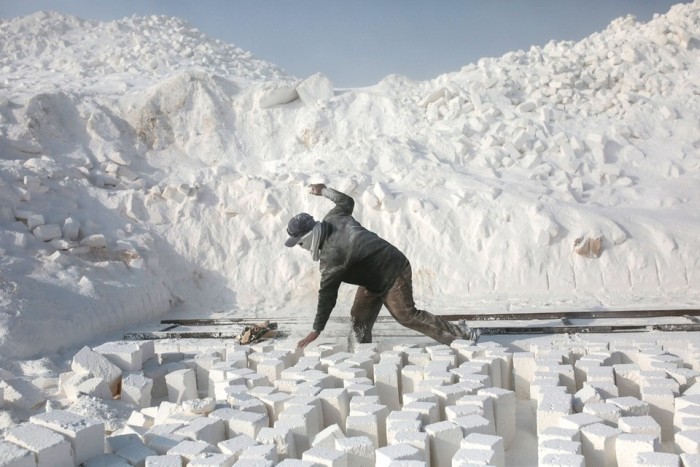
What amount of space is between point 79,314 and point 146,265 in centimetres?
165

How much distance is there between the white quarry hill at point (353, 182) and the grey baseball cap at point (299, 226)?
10.2 feet

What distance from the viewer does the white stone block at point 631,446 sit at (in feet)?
10.4

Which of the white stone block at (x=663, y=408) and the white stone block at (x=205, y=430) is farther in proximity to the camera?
the white stone block at (x=663, y=408)

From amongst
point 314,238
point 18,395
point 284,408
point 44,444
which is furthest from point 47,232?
point 44,444

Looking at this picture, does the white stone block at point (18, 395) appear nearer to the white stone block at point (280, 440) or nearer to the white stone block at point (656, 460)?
the white stone block at point (280, 440)

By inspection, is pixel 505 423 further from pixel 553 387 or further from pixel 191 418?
pixel 191 418

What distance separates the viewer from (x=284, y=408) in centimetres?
418

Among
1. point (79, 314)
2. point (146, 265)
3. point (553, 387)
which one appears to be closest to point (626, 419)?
point (553, 387)

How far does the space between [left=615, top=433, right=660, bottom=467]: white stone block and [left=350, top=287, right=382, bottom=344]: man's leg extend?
2.56m

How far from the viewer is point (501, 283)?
27.3 feet

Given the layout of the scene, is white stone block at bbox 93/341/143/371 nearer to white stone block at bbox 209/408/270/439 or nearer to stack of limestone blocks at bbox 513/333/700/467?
white stone block at bbox 209/408/270/439

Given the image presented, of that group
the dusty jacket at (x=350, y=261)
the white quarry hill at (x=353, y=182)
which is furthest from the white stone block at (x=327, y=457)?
the white quarry hill at (x=353, y=182)

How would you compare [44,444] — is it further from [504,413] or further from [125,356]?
[504,413]

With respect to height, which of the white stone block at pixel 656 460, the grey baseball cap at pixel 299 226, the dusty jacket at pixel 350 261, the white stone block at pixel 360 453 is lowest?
the white stone block at pixel 360 453
